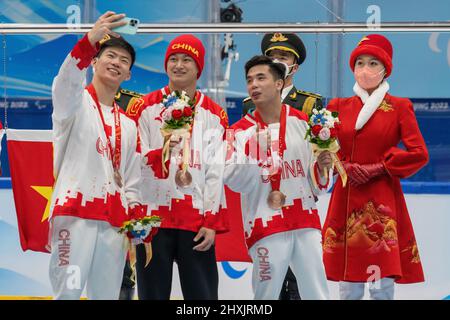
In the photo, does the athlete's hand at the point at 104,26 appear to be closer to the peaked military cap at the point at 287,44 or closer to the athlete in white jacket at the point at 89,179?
the athlete in white jacket at the point at 89,179

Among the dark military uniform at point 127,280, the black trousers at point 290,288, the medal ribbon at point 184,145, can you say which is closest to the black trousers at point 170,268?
the medal ribbon at point 184,145

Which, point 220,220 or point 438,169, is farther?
point 438,169

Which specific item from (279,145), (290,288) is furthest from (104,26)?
(290,288)

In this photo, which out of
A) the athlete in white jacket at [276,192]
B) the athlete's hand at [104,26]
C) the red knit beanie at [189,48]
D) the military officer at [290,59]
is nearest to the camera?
the athlete's hand at [104,26]

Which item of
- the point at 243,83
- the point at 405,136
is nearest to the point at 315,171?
the point at 405,136

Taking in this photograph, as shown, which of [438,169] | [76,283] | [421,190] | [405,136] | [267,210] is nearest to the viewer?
[76,283]

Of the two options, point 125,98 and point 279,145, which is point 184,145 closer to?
point 279,145

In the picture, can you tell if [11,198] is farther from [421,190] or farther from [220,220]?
[421,190]

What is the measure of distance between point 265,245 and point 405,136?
4.13 ft

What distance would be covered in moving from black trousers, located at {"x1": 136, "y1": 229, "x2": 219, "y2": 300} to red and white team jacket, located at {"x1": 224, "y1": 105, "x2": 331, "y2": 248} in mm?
345

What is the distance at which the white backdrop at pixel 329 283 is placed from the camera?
717 cm

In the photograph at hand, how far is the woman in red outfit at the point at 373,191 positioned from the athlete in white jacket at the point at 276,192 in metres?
0.44

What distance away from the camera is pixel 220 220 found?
6234 millimetres

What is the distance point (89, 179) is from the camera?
5.80 meters
